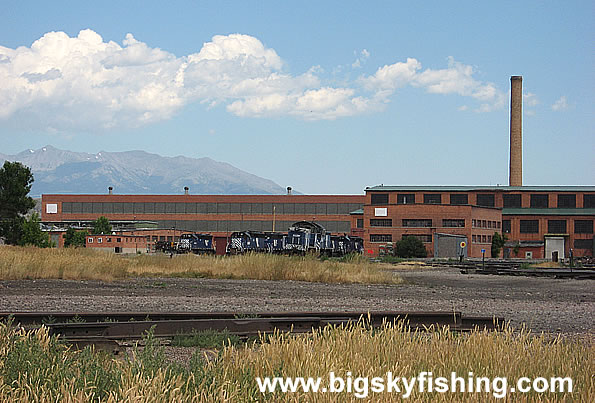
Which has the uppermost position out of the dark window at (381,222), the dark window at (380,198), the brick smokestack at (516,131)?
the brick smokestack at (516,131)

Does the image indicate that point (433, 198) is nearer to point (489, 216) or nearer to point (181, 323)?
point (489, 216)

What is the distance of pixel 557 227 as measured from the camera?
101562 millimetres

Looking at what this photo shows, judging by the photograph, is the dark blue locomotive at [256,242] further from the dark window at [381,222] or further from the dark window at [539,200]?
the dark window at [539,200]

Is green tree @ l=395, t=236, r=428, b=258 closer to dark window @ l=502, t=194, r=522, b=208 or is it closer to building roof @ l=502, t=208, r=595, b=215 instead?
building roof @ l=502, t=208, r=595, b=215

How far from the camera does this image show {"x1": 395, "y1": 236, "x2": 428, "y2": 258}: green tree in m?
87.1

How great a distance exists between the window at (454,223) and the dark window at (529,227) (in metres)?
15.2

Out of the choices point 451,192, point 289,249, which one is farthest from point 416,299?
point 451,192

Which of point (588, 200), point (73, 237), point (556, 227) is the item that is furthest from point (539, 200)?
point (73, 237)

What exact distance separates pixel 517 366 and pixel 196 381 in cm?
306

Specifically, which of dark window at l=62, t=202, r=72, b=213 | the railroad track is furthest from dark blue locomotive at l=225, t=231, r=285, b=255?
dark window at l=62, t=202, r=72, b=213

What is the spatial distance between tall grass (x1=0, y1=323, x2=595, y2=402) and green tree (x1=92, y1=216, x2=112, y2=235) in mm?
116271

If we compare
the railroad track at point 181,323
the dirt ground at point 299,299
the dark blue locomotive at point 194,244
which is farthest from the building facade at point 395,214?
the railroad track at point 181,323

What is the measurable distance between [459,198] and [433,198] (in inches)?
161

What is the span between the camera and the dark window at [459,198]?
347ft
